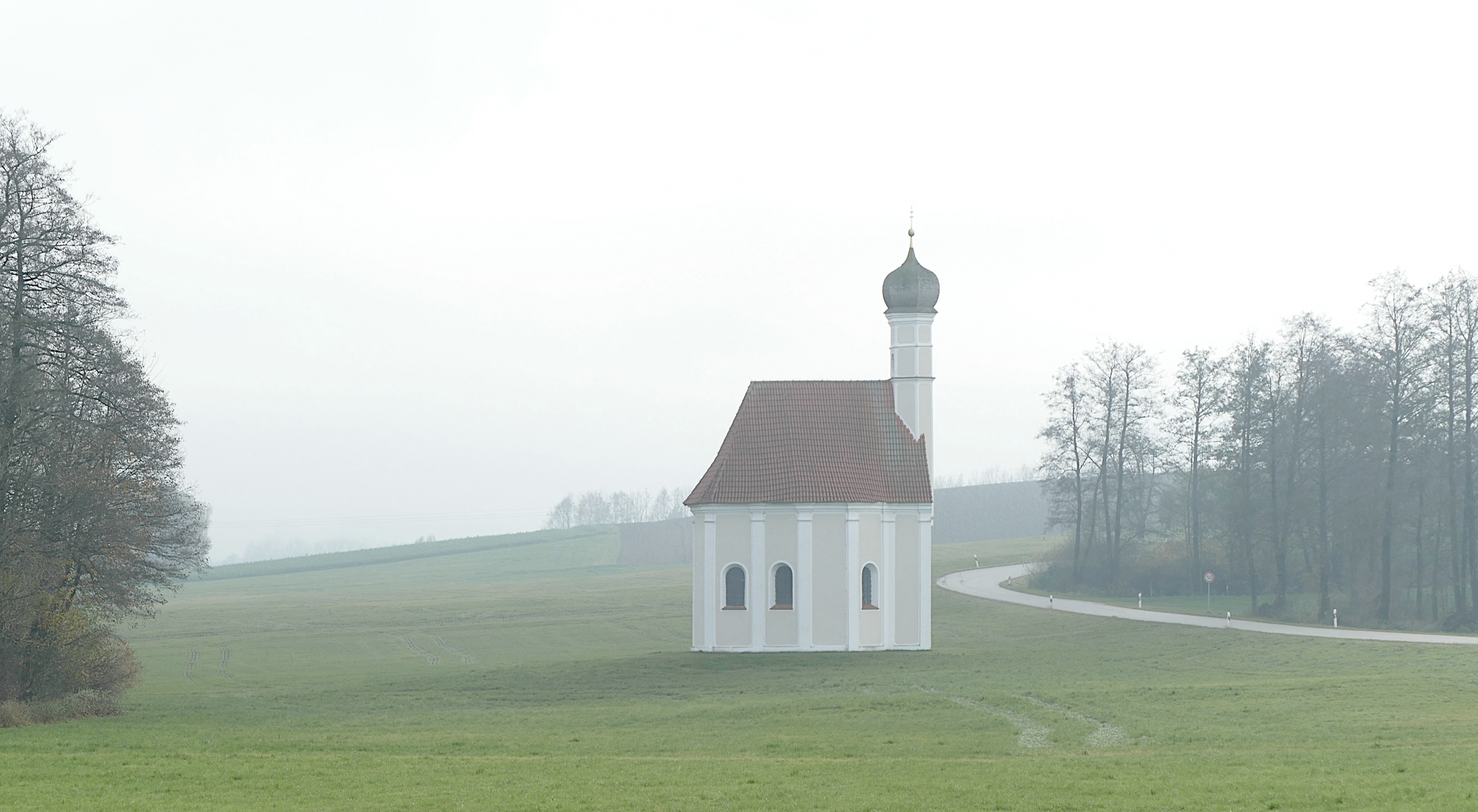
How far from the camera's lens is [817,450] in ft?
138

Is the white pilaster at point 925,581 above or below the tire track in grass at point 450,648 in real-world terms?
above

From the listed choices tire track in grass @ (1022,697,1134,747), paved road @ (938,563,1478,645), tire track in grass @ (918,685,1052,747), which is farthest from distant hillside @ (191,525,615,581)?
tire track in grass @ (1022,697,1134,747)

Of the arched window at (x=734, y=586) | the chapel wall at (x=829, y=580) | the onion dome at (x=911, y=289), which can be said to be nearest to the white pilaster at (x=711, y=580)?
the arched window at (x=734, y=586)

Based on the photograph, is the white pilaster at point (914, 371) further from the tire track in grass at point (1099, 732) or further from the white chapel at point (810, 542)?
the tire track in grass at point (1099, 732)

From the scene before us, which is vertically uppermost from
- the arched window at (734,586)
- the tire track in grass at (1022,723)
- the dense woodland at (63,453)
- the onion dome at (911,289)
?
the onion dome at (911,289)

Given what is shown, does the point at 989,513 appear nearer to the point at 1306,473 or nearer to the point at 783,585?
the point at 1306,473

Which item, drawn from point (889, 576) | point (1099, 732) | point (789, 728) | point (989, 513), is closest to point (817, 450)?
point (889, 576)

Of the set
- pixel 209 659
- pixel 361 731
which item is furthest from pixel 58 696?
pixel 209 659

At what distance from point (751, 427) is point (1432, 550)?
28.4 meters

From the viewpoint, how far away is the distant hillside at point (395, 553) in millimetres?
124000

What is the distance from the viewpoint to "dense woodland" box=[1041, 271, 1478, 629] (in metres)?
45.6

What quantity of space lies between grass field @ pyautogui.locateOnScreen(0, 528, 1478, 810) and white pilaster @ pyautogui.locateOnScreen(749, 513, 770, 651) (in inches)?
65.8

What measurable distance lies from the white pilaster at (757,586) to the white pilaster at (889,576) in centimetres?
390

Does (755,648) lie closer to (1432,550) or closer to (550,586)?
(1432,550)
